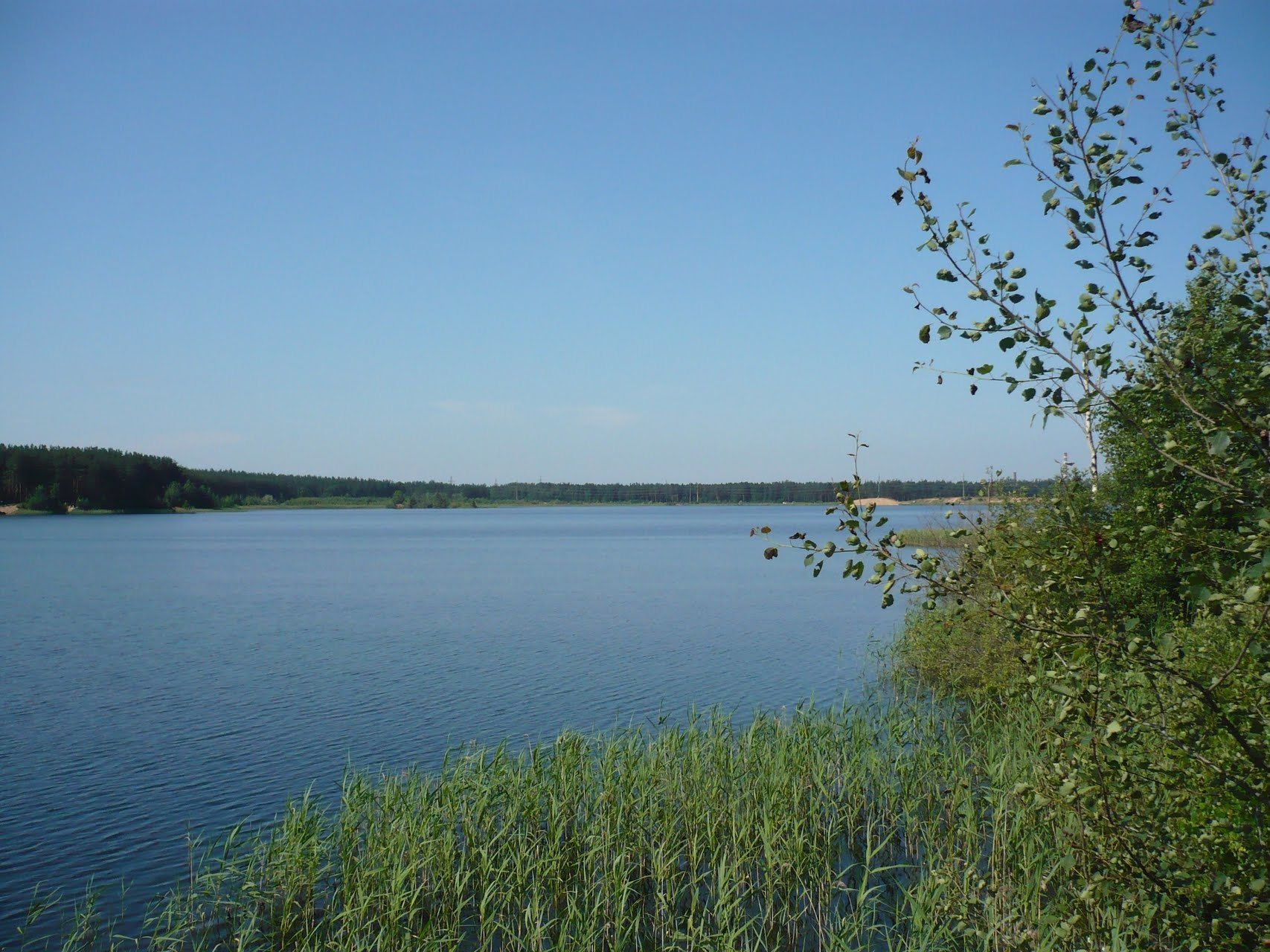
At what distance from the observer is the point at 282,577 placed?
169ft

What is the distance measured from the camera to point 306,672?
79.8 feet

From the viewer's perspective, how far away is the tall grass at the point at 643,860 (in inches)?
350

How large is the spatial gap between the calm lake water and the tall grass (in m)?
2.44

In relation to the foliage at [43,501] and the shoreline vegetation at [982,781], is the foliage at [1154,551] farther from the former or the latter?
the foliage at [43,501]

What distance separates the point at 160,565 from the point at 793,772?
55.2 metres

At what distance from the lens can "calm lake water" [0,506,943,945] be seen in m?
14.1

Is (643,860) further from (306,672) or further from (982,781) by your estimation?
(306,672)

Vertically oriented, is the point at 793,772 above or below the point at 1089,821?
below

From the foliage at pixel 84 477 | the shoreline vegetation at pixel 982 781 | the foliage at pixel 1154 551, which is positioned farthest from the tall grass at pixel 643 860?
the foliage at pixel 84 477

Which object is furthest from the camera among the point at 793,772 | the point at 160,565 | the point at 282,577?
the point at 160,565

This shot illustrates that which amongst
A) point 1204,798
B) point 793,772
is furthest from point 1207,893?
point 793,772

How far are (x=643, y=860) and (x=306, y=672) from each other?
16.7 m

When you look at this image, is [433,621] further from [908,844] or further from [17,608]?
[908,844]

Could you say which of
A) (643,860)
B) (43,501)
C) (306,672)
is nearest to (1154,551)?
(643,860)
